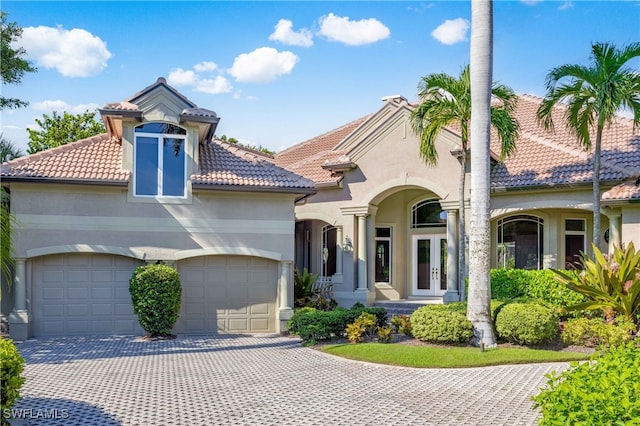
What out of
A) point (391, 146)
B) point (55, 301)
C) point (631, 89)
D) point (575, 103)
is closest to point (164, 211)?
point (55, 301)

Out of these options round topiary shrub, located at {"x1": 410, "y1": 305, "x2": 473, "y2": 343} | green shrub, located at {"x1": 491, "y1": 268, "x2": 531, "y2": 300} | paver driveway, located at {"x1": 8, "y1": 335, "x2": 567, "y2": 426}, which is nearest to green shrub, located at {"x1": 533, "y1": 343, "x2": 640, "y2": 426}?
paver driveway, located at {"x1": 8, "y1": 335, "x2": 567, "y2": 426}

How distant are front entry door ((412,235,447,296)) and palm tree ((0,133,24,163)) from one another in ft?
46.9

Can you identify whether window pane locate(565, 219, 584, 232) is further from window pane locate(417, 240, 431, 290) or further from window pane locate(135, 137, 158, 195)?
window pane locate(135, 137, 158, 195)

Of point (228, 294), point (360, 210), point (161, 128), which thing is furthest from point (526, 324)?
point (161, 128)

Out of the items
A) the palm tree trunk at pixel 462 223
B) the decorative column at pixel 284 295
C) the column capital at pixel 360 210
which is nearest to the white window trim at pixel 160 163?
the decorative column at pixel 284 295

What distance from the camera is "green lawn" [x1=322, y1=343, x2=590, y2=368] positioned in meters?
12.1

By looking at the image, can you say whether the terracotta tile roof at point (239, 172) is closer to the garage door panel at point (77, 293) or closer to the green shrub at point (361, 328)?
the garage door panel at point (77, 293)

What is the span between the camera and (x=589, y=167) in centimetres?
1778

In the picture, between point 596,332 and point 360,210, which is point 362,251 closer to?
point 360,210

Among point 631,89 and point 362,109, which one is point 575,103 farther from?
point 362,109

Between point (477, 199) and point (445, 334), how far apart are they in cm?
321

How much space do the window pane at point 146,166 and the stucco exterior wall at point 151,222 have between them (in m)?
0.48

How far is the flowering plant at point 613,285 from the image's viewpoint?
13242mm

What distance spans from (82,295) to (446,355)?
34.7 feet
